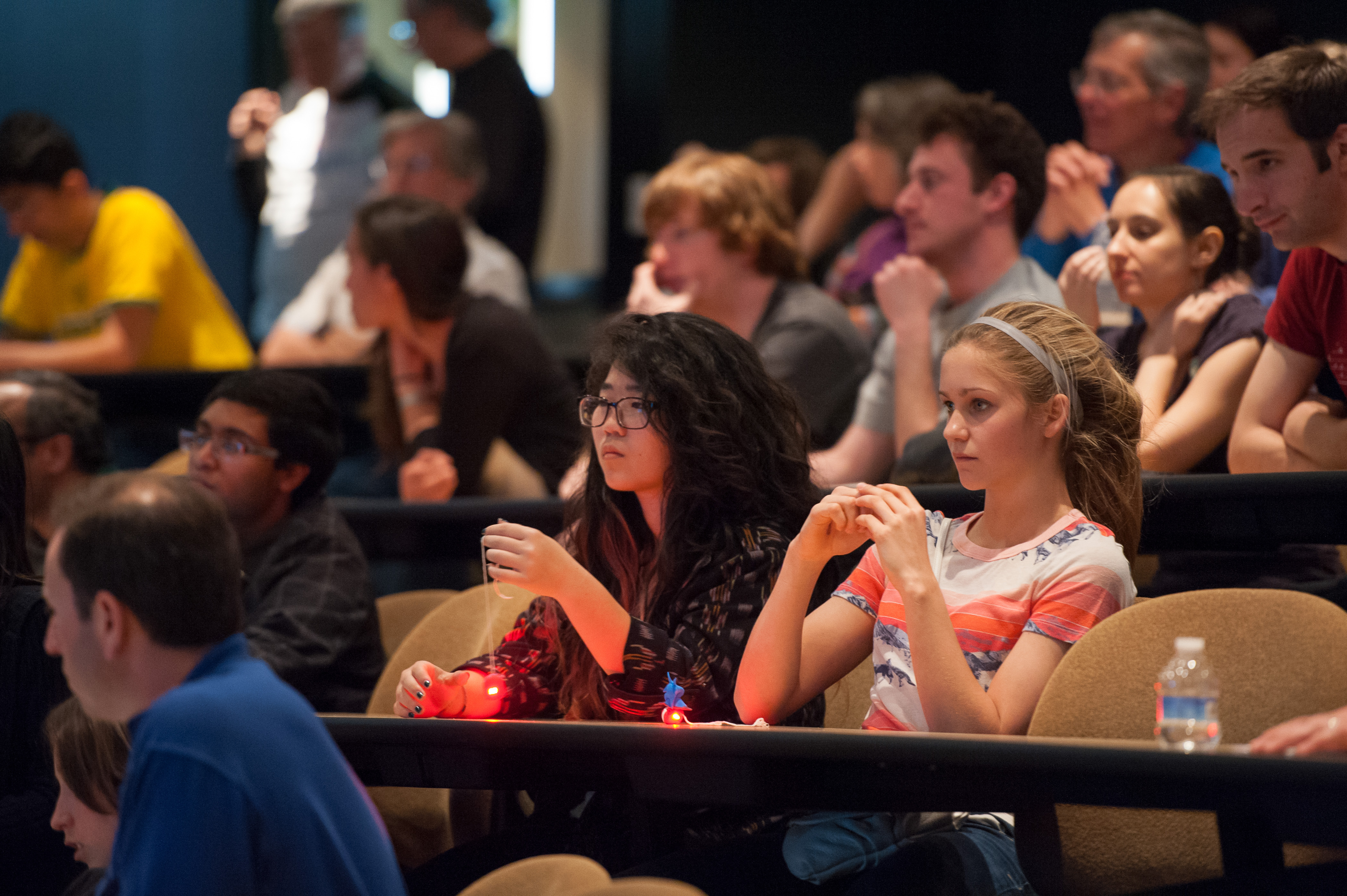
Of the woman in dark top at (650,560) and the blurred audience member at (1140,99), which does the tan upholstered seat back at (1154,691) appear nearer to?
the woman in dark top at (650,560)

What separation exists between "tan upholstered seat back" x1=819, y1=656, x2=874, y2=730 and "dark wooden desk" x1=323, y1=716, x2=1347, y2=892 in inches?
21.9

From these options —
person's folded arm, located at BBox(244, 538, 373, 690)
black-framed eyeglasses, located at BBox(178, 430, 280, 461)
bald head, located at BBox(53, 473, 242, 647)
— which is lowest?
person's folded arm, located at BBox(244, 538, 373, 690)

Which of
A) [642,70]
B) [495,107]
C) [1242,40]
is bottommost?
[495,107]

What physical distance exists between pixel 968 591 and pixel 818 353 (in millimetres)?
1674

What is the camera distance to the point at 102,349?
195 inches

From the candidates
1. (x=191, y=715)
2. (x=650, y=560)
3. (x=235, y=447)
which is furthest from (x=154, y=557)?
(x=235, y=447)

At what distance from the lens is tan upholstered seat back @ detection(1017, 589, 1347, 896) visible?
6.25ft

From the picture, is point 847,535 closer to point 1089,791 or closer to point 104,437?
point 1089,791

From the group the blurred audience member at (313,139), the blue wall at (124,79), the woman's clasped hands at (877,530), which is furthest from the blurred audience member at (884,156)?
the blue wall at (124,79)

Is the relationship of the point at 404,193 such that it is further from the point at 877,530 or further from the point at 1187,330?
the point at 877,530

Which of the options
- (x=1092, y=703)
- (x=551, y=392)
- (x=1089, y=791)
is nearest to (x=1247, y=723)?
(x=1092, y=703)

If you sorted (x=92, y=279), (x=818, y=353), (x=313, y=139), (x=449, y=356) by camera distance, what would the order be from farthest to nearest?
(x=313, y=139) → (x=92, y=279) → (x=449, y=356) → (x=818, y=353)

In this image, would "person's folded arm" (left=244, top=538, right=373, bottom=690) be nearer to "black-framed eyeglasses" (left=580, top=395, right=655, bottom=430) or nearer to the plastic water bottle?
"black-framed eyeglasses" (left=580, top=395, right=655, bottom=430)

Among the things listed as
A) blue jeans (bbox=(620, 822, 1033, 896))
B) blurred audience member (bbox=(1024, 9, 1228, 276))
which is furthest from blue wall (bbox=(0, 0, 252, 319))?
blue jeans (bbox=(620, 822, 1033, 896))
